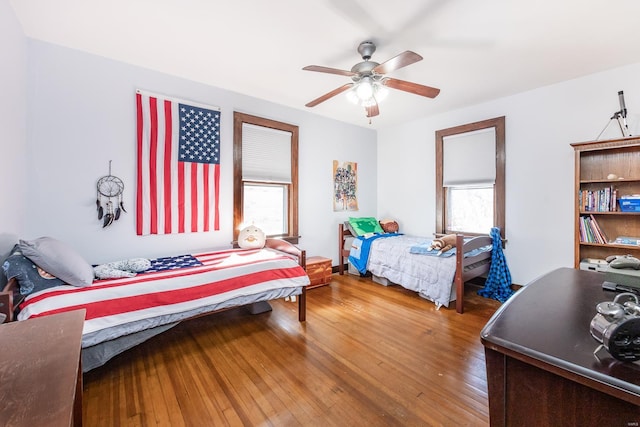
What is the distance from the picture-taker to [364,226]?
4652 mm

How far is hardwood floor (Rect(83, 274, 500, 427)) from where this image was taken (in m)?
1.61

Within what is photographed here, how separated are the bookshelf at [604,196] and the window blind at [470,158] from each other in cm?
98

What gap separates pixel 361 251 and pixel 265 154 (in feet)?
6.77

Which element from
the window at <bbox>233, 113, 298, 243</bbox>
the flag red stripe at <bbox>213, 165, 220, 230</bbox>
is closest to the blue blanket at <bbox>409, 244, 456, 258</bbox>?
the window at <bbox>233, 113, 298, 243</bbox>

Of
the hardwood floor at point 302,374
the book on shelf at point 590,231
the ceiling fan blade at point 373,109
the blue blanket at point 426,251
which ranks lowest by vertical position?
the hardwood floor at point 302,374

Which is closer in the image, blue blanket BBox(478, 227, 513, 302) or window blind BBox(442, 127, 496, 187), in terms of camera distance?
blue blanket BBox(478, 227, 513, 302)

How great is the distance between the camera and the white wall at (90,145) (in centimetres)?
244

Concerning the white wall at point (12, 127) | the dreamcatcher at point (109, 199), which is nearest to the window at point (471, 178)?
the dreamcatcher at point (109, 199)

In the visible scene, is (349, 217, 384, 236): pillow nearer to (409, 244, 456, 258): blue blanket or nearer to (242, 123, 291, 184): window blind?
(409, 244, 456, 258): blue blanket

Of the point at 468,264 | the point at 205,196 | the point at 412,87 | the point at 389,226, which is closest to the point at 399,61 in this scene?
the point at 412,87

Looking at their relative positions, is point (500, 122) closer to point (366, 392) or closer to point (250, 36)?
point (250, 36)

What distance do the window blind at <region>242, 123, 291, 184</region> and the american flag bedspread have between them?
130 cm

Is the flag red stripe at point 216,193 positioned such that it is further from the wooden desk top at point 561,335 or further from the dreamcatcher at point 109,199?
the wooden desk top at point 561,335

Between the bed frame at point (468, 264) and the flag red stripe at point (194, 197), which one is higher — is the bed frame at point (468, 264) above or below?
below
